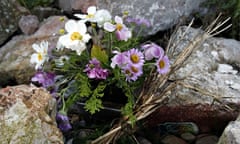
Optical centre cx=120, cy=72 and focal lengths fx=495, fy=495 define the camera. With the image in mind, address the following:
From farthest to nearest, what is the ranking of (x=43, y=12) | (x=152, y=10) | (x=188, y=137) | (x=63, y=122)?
(x=43, y=12), (x=152, y=10), (x=188, y=137), (x=63, y=122)

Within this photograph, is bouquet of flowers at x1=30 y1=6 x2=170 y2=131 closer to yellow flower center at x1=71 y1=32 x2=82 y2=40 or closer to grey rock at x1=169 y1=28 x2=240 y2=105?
yellow flower center at x1=71 y1=32 x2=82 y2=40

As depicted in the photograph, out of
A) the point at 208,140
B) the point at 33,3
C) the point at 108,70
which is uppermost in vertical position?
the point at 33,3

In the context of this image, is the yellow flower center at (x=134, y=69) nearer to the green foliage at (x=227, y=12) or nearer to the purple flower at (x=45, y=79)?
the purple flower at (x=45, y=79)

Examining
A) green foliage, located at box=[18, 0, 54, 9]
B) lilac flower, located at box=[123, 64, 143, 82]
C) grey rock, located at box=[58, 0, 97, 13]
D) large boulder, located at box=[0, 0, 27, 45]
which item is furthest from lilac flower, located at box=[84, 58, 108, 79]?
green foliage, located at box=[18, 0, 54, 9]

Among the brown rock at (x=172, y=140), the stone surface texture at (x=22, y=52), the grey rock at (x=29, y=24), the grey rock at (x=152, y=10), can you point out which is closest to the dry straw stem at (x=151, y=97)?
the brown rock at (x=172, y=140)

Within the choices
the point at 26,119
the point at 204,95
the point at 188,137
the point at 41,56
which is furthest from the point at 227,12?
the point at 26,119

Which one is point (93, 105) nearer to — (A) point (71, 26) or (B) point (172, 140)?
(A) point (71, 26)

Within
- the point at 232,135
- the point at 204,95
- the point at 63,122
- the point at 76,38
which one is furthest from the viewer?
the point at 204,95
